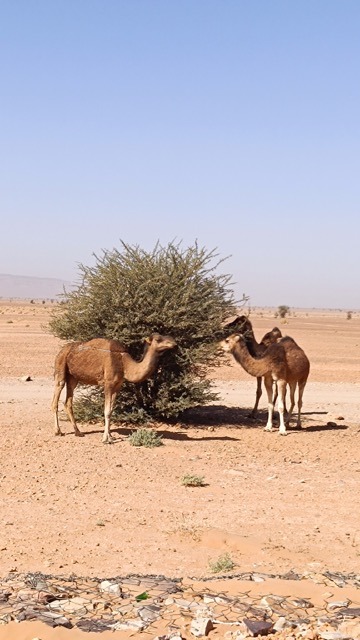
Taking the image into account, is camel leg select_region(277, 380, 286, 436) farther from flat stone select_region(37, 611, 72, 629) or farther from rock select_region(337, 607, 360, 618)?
flat stone select_region(37, 611, 72, 629)

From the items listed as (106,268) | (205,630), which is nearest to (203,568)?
(205,630)

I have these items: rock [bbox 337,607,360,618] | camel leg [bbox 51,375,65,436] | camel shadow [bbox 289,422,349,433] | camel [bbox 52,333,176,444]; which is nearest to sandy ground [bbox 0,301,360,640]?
camel shadow [bbox 289,422,349,433]

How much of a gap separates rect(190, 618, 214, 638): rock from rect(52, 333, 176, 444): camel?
926 cm

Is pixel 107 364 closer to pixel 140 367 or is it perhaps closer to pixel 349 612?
pixel 140 367

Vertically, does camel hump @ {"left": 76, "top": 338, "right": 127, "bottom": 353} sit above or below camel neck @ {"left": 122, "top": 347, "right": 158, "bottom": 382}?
above

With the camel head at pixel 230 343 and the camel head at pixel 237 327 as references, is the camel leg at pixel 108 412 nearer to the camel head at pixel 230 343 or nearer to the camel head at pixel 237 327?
the camel head at pixel 230 343

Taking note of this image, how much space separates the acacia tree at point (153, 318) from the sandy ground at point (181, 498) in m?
0.67

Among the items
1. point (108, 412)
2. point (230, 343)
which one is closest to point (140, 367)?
point (108, 412)

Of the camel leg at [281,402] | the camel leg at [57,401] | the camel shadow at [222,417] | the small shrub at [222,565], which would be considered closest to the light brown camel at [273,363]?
the camel leg at [281,402]

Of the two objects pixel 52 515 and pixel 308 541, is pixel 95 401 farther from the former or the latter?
pixel 308 541

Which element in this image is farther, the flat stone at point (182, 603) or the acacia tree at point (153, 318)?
the acacia tree at point (153, 318)

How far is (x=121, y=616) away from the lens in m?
6.66

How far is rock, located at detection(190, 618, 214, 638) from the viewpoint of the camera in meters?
6.16

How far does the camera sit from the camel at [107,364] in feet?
51.1
